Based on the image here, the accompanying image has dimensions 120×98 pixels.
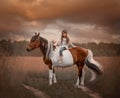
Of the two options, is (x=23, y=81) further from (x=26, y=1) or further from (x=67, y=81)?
(x=26, y=1)

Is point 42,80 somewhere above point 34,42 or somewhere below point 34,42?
below

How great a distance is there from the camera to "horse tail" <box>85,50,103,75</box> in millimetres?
3934

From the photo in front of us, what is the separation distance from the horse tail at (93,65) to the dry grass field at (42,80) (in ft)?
0.11

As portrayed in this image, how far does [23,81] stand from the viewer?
393 centimetres

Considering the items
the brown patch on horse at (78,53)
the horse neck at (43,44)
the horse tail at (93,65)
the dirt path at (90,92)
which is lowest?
the dirt path at (90,92)

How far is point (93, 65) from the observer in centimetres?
394

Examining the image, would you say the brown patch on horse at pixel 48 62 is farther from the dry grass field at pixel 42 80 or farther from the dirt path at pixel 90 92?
the dirt path at pixel 90 92

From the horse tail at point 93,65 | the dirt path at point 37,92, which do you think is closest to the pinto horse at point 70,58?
the horse tail at point 93,65

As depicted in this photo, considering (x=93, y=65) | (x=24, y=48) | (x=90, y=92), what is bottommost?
(x=90, y=92)

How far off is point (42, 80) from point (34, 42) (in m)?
0.29

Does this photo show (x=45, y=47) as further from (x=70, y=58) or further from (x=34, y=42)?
(x=70, y=58)

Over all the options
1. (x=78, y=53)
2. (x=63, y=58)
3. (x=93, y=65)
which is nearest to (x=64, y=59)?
(x=63, y=58)

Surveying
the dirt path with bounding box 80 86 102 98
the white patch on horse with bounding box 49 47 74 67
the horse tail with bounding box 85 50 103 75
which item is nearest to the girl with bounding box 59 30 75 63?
the white patch on horse with bounding box 49 47 74 67

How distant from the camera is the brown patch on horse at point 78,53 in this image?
395cm
